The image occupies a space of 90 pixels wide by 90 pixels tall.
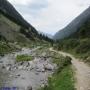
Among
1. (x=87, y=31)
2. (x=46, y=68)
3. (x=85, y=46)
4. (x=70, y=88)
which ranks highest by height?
(x=87, y=31)

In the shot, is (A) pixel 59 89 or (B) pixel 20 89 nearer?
(A) pixel 59 89

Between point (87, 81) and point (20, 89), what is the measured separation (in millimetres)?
8312

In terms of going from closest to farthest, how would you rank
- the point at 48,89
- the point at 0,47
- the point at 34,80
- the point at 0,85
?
1. the point at 48,89
2. the point at 0,85
3. the point at 34,80
4. the point at 0,47

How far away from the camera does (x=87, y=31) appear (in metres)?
127

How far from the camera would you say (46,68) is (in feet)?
204

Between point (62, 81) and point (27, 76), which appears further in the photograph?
point (27, 76)

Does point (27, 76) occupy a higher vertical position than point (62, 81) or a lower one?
higher

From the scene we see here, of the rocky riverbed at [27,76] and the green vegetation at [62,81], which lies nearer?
the green vegetation at [62,81]

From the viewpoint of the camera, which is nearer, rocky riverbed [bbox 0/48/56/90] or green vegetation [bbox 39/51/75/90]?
green vegetation [bbox 39/51/75/90]

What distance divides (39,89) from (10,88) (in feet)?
13.2

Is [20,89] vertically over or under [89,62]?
under

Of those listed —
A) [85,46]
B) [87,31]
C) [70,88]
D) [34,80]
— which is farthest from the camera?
[87,31]

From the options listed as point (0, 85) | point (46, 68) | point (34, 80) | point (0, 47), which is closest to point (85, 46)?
point (46, 68)

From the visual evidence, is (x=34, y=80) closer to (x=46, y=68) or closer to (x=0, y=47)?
(x=46, y=68)
